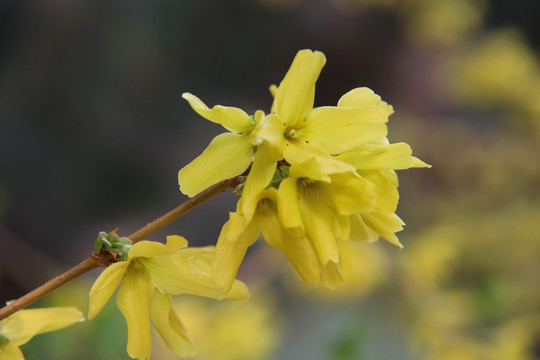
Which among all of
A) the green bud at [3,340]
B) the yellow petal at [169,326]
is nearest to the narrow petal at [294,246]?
the yellow petal at [169,326]

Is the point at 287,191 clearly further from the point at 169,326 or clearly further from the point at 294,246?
the point at 169,326

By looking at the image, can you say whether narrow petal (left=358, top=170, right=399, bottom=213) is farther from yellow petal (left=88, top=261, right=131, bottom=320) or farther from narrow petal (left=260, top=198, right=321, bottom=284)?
yellow petal (left=88, top=261, right=131, bottom=320)

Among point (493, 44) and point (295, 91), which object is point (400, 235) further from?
point (295, 91)

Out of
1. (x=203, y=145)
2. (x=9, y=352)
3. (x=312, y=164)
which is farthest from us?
(x=203, y=145)

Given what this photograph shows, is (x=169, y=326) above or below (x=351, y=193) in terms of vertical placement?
below

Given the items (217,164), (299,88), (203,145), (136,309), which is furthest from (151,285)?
(203,145)

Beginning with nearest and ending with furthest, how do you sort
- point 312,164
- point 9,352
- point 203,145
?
1. point 312,164
2. point 9,352
3. point 203,145
